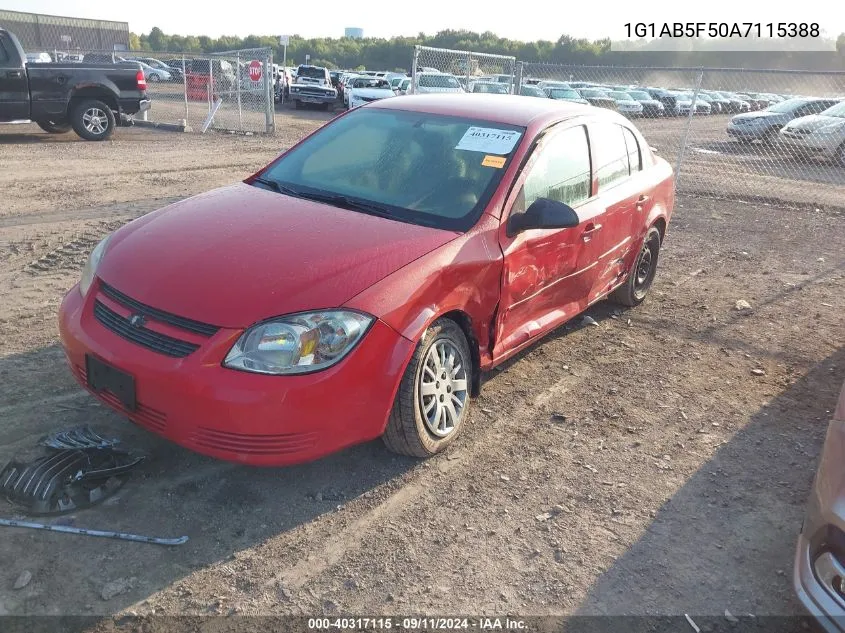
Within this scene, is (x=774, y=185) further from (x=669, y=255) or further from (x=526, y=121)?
(x=526, y=121)

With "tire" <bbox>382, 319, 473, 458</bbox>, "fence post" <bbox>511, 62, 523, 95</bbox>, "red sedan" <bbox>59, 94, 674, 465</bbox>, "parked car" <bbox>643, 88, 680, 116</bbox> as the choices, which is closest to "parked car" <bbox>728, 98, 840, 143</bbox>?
"fence post" <bbox>511, 62, 523, 95</bbox>

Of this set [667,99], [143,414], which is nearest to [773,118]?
[667,99]

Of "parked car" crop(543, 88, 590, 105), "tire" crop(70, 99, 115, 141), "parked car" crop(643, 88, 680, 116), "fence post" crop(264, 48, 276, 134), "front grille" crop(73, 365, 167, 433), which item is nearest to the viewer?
"front grille" crop(73, 365, 167, 433)

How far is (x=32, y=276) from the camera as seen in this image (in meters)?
5.63

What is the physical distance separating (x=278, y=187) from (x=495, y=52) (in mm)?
70142

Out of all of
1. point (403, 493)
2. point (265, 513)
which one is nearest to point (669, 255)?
point (403, 493)

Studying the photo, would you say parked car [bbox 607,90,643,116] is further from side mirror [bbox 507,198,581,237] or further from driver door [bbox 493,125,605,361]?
side mirror [bbox 507,198,581,237]

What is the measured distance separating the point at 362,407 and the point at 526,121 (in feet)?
6.94

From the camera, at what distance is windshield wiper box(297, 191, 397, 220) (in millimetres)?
3682

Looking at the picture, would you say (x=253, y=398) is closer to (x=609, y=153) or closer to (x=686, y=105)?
(x=609, y=153)

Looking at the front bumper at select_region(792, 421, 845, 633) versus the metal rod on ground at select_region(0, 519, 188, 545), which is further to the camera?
the metal rod on ground at select_region(0, 519, 188, 545)

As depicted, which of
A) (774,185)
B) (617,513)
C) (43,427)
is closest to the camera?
(617,513)

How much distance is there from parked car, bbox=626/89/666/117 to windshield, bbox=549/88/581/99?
226 cm

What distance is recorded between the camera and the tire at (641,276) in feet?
18.5
